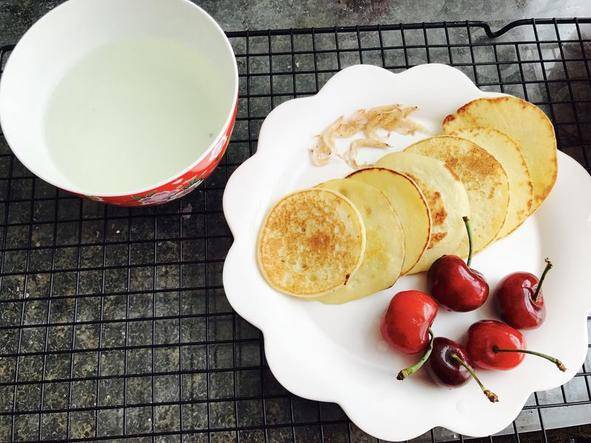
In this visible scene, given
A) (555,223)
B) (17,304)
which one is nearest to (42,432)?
(17,304)

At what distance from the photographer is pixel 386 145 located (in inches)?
43.9

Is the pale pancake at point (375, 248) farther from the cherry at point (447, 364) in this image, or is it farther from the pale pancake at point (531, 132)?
the pale pancake at point (531, 132)

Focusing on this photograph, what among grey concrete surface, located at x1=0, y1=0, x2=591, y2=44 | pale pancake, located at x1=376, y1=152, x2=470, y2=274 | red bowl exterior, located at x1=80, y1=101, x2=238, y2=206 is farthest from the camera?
grey concrete surface, located at x1=0, y1=0, x2=591, y2=44

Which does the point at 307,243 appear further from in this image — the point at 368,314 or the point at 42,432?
the point at 42,432

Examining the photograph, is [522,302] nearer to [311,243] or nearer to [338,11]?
[311,243]

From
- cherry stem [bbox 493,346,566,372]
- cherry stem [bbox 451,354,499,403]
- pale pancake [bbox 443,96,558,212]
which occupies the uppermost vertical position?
pale pancake [bbox 443,96,558,212]

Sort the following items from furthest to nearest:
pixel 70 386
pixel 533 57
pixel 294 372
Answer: pixel 533 57
pixel 70 386
pixel 294 372

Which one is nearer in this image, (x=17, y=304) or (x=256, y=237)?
(x=256, y=237)

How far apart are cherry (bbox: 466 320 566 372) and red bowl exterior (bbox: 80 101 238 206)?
54cm

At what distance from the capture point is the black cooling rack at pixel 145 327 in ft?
3.62

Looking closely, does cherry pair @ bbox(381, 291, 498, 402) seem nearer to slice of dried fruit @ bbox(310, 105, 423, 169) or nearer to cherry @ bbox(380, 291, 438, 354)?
cherry @ bbox(380, 291, 438, 354)

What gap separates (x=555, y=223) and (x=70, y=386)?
97 cm

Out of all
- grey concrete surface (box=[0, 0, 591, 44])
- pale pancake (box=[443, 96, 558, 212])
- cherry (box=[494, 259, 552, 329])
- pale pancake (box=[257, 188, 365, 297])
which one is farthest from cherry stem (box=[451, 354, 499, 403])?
grey concrete surface (box=[0, 0, 591, 44])

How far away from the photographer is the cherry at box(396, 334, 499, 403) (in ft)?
3.13
